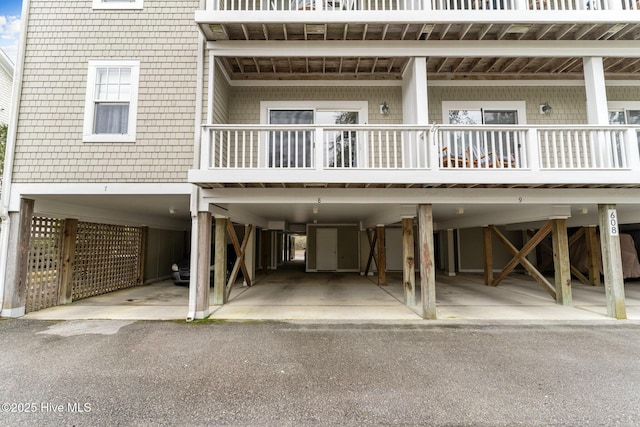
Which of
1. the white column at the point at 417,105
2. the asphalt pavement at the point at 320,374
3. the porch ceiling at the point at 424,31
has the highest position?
the porch ceiling at the point at 424,31

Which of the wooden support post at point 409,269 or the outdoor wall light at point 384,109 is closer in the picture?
the wooden support post at point 409,269

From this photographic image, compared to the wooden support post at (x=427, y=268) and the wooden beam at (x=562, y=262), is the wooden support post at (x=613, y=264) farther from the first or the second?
the wooden support post at (x=427, y=268)

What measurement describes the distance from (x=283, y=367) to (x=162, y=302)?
4.76 m

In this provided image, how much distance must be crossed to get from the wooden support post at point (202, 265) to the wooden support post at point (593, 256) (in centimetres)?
1088

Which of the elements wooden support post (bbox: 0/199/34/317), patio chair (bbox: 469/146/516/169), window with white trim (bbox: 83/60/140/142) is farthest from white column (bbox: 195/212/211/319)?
patio chair (bbox: 469/146/516/169)

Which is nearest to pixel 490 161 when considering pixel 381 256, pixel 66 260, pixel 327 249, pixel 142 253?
pixel 381 256

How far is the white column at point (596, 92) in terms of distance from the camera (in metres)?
5.81

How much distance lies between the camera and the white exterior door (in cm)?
1427

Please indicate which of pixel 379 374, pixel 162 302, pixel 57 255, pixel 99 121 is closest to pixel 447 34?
pixel 379 374

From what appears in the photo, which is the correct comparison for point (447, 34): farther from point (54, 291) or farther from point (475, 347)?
point (54, 291)

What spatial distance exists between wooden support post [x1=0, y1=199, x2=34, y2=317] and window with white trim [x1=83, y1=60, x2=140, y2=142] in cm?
197

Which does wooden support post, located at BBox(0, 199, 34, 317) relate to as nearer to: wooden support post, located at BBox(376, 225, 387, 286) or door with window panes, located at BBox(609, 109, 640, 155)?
wooden support post, located at BBox(376, 225, 387, 286)

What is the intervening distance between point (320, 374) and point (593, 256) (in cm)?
1030

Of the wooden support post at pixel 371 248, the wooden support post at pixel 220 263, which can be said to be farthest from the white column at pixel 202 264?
the wooden support post at pixel 371 248
